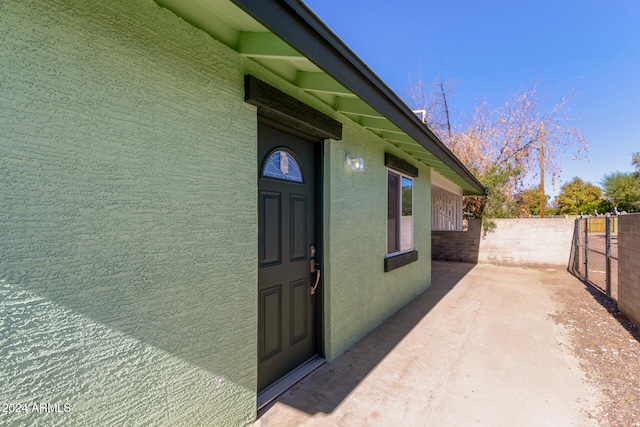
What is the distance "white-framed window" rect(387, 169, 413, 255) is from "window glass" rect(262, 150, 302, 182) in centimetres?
248

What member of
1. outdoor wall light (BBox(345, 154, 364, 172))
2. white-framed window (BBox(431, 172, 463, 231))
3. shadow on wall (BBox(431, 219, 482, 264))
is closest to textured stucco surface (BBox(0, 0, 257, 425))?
outdoor wall light (BBox(345, 154, 364, 172))

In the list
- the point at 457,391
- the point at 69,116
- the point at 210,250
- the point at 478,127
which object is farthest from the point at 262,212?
the point at 478,127

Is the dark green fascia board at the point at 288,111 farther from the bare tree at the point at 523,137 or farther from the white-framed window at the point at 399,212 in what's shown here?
the bare tree at the point at 523,137

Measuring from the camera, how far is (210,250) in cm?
218

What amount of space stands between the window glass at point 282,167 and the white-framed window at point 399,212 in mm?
2480

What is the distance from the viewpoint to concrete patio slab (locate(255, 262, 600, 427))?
2.70 metres

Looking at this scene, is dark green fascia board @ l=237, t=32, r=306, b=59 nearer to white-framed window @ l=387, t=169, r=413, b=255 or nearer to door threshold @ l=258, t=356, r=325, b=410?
door threshold @ l=258, t=356, r=325, b=410

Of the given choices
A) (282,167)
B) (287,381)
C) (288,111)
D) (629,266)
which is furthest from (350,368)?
(629,266)

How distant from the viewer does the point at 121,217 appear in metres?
1.68

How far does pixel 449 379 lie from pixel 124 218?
10.8 ft

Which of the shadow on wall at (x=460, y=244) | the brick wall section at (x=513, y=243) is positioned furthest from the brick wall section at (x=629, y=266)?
the shadow on wall at (x=460, y=244)

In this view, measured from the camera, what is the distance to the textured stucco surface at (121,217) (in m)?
1.34

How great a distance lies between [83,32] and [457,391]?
3827 millimetres

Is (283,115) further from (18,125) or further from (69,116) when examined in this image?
(18,125)
